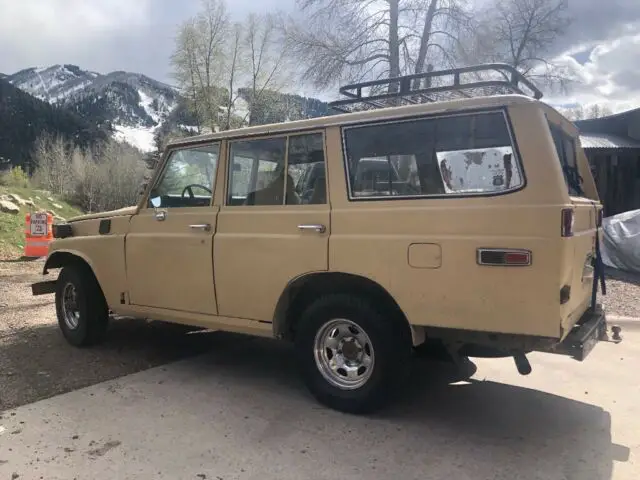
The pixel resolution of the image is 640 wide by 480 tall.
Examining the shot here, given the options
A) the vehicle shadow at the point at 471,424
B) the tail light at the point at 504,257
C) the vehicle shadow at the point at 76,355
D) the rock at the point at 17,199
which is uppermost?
the rock at the point at 17,199

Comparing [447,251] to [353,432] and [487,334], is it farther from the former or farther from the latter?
[353,432]

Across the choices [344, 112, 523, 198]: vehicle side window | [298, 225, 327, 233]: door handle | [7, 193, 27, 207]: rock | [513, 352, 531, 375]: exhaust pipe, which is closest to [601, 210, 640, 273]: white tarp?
[513, 352, 531, 375]: exhaust pipe

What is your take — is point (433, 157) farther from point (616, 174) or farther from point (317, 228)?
point (616, 174)

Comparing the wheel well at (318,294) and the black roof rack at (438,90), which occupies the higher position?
the black roof rack at (438,90)

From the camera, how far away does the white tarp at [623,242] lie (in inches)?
392

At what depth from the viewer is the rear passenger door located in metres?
4.02

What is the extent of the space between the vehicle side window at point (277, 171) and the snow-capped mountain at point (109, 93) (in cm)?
6696

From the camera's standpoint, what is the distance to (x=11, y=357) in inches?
204

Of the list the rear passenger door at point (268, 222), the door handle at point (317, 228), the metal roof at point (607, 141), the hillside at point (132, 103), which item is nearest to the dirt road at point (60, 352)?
the rear passenger door at point (268, 222)

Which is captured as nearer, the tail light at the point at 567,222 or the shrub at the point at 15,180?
the tail light at the point at 567,222

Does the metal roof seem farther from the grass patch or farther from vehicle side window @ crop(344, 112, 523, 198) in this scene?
the grass patch

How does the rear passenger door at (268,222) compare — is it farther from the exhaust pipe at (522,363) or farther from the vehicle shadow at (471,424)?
the exhaust pipe at (522,363)

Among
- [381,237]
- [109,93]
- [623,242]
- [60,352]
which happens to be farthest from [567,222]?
[109,93]

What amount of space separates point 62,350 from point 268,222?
2771 millimetres
